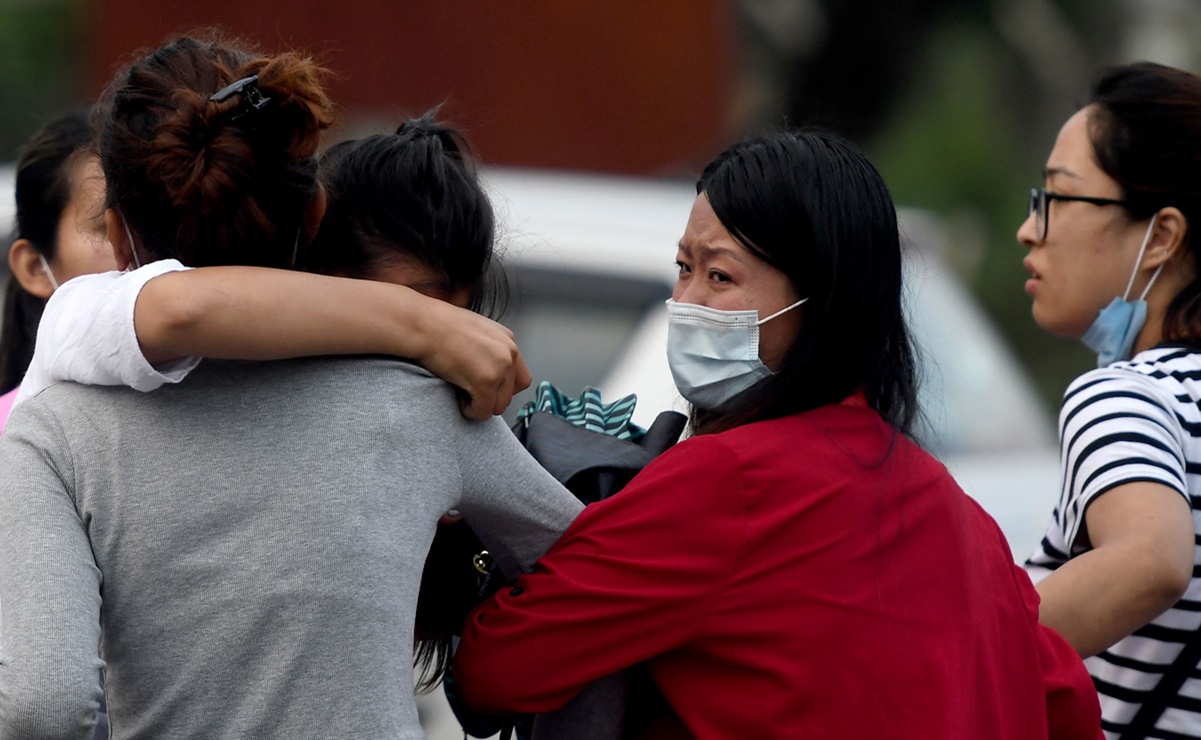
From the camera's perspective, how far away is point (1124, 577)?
82.7 inches

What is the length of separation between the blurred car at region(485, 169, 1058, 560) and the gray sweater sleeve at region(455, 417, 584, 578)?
145 centimetres

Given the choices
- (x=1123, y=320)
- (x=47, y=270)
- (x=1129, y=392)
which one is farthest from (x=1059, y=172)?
(x=47, y=270)

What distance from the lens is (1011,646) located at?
1.91 meters

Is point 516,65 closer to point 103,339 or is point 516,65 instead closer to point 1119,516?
point 1119,516

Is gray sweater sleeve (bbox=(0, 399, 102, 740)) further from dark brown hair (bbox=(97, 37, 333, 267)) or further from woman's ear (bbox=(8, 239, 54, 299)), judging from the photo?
woman's ear (bbox=(8, 239, 54, 299))

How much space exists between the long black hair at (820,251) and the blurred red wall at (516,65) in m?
4.10

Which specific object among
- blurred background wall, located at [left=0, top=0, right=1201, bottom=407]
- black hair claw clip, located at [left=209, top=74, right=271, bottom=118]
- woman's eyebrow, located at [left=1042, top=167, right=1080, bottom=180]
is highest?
black hair claw clip, located at [left=209, top=74, right=271, bottom=118]

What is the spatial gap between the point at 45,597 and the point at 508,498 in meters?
0.55

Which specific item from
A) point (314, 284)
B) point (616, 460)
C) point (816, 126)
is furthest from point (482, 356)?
point (816, 126)

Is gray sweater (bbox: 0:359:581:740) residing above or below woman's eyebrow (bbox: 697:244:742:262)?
below

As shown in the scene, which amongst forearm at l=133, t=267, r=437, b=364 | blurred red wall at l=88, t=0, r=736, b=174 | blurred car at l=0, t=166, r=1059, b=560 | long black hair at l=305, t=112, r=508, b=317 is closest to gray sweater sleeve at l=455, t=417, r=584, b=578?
forearm at l=133, t=267, r=437, b=364

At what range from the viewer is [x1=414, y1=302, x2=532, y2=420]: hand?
67.5 inches

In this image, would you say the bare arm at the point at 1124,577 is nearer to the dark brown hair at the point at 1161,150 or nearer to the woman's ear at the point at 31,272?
the dark brown hair at the point at 1161,150

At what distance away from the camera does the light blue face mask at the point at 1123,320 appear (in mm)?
2521
